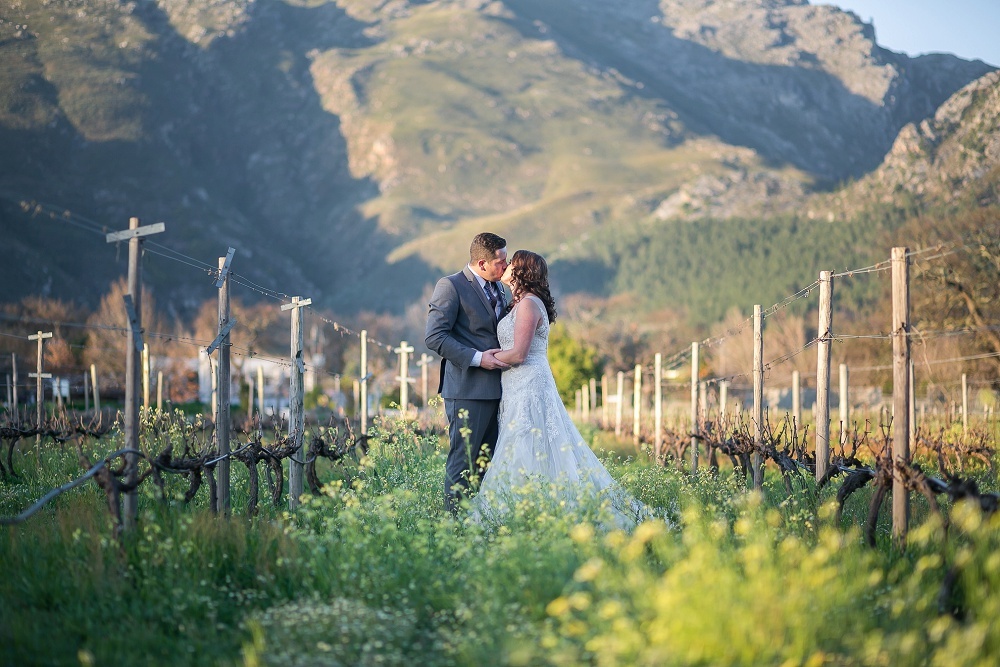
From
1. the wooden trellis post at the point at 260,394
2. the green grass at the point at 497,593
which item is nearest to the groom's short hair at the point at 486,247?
the green grass at the point at 497,593

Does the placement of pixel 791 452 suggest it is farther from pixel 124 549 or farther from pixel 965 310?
pixel 965 310

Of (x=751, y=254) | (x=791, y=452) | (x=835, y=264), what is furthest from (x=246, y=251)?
(x=791, y=452)

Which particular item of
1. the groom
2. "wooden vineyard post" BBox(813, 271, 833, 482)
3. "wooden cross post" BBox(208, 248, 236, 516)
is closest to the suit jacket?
the groom

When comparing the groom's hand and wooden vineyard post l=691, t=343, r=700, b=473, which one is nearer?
the groom's hand

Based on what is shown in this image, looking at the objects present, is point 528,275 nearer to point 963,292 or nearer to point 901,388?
point 901,388

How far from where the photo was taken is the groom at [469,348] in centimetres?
737

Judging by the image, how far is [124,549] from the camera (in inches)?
233

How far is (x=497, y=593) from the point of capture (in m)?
4.84

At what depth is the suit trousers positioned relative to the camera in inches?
291

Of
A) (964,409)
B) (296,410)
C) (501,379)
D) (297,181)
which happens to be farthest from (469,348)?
(297,181)

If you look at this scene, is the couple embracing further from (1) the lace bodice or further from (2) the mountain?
(2) the mountain

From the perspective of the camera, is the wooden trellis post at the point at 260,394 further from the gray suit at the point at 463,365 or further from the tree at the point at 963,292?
the tree at the point at 963,292

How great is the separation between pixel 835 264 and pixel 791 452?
8227cm

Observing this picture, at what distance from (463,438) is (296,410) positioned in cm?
482
